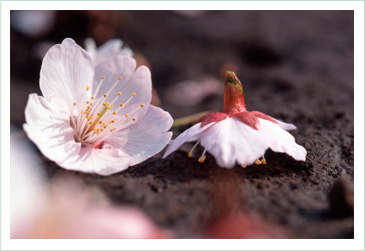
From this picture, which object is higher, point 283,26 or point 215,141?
point 283,26

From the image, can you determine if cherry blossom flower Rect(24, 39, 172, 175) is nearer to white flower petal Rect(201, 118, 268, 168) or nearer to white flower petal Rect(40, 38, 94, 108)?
Result: white flower petal Rect(40, 38, 94, 108)

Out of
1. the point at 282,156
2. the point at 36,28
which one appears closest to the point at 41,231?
the point at 282,156

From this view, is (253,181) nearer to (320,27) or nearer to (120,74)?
(120,74)

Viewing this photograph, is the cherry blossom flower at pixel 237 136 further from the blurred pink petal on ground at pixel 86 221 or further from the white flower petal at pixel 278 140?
the blurred pink petal on ground at pixel 86 221

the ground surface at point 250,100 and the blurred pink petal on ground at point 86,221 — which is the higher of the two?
the ground surface at point 250,100

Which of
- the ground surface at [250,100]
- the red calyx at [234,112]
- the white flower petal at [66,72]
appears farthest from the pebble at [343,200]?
the white flower petal at [66,72]

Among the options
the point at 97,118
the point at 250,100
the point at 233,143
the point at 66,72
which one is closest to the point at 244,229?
the point at 233,143
